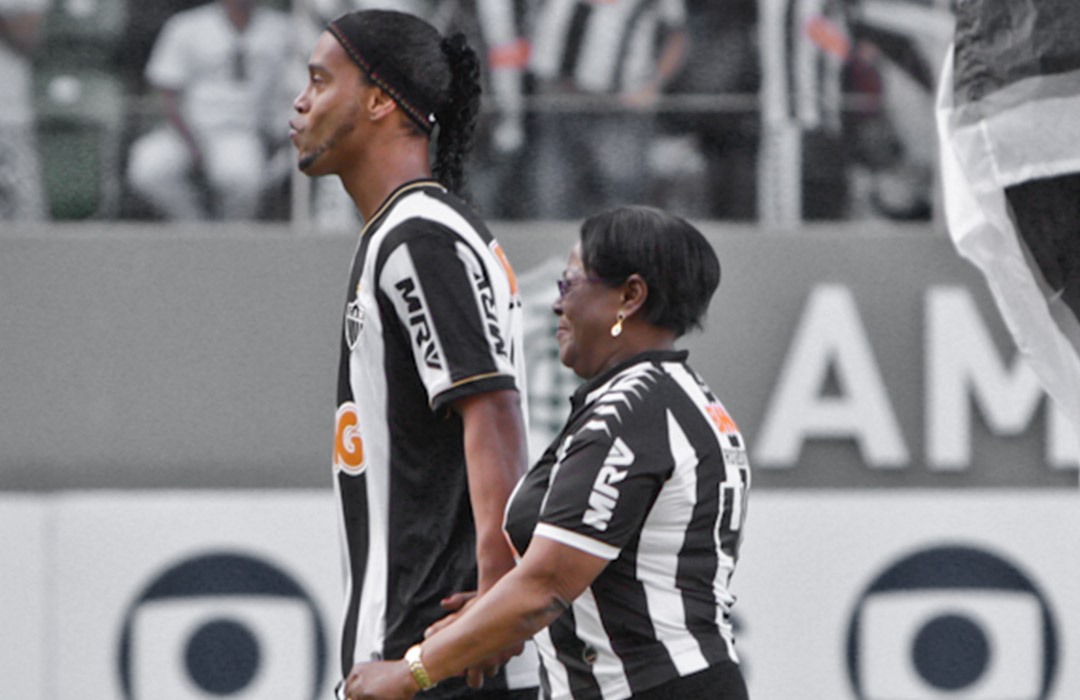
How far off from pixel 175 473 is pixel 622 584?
11.0ft

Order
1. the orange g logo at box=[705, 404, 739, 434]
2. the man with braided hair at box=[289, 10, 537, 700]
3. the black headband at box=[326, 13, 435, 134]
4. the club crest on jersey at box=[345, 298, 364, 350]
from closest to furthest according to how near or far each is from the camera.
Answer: the orange g logo at box=[705, 404, 739, 434], the man with braided hair at box=[289, 10, 537, 700], the club crest on jersey at box=[345, 298, 364, 350], the black headband at box=[326, 13, 435, 134]

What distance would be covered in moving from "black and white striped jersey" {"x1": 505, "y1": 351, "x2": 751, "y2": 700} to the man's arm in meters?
0.07

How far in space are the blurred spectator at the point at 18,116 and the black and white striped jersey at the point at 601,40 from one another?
61.8 inches

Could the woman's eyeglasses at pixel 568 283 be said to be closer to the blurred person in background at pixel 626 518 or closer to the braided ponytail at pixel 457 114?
the blurred person in background at pixel 626 518

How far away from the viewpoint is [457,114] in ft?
11.1

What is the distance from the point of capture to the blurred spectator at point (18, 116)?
19.5ft

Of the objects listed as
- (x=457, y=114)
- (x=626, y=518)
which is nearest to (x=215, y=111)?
(x=457, y=114)

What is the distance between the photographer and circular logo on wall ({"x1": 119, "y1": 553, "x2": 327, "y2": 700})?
593 cm

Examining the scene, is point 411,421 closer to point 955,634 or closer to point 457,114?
point 457,114

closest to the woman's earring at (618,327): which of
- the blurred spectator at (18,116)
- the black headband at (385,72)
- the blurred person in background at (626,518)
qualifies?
the blurred person in background at (626,518)

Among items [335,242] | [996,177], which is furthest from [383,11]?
[335,242]

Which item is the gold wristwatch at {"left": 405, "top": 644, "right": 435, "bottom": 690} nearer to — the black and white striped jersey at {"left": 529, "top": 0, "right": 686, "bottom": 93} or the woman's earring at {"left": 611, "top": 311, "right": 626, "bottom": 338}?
the woman's earring at {"left": 611, "top": 311, "right": 626, "bottom": 338}

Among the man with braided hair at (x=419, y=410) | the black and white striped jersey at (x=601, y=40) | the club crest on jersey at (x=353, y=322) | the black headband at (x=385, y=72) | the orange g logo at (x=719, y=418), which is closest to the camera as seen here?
the orange g logo at (x=719, y=418)

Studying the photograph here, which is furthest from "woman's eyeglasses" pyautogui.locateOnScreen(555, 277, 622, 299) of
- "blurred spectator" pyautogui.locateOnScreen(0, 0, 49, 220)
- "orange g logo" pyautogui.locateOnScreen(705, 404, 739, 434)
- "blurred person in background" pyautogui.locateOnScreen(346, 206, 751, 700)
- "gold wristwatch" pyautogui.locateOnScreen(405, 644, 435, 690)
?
"blurred spectator" pyautogui.locateOnScreen(0, 0, 49, 220)
